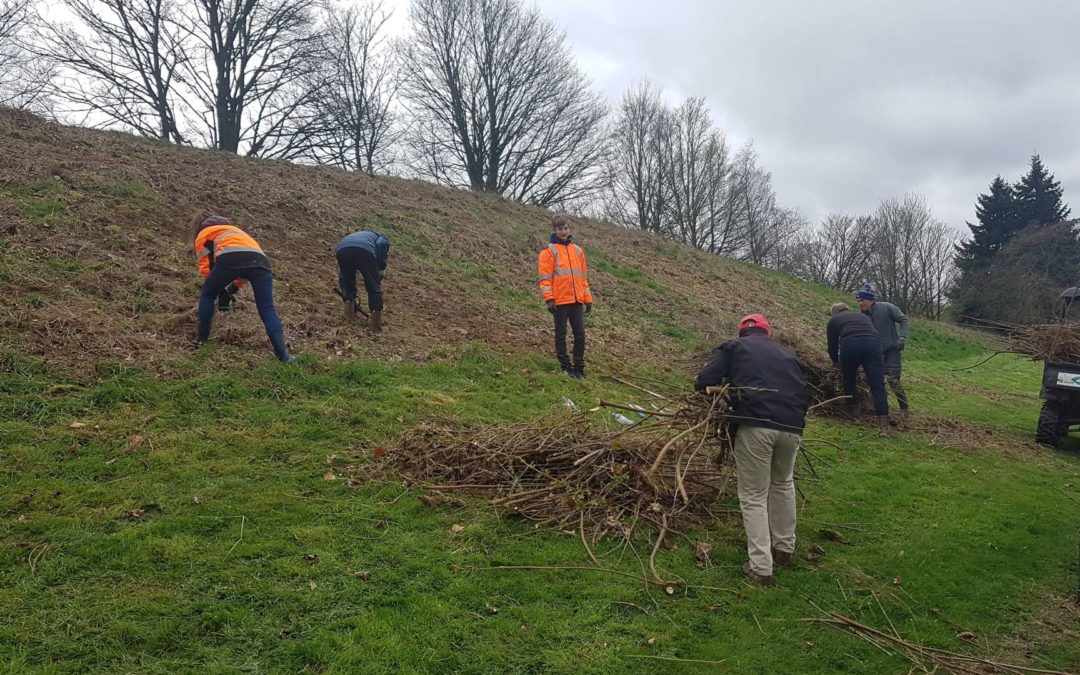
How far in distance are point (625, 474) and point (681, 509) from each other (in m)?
0.52

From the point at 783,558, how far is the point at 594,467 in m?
1.58

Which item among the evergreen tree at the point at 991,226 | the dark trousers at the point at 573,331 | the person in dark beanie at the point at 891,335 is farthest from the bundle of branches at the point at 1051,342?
the evergreen tree at the point at 991,226

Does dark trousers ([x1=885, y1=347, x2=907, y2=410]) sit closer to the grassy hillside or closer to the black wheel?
the grassy hillside

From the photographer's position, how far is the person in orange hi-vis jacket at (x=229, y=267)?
23.4ft

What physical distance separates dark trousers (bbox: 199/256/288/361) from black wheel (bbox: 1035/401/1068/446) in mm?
10395

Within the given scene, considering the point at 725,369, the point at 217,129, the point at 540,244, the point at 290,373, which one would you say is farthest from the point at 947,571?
the point at 217,129

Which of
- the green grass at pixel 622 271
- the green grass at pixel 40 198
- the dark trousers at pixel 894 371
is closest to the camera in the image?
the green grass at pixel 40 198

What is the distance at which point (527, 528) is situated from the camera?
489 centimetres

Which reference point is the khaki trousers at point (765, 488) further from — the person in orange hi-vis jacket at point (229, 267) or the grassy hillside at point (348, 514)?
the person in orange hi-vis jacket at point (229, 267)

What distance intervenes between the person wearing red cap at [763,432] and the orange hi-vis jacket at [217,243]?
5.31 m

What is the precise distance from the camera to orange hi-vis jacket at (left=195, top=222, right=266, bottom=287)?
7109mm

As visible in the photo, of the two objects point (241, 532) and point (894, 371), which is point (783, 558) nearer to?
point (241, 532)

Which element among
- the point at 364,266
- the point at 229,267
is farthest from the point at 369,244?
the point at 229,267

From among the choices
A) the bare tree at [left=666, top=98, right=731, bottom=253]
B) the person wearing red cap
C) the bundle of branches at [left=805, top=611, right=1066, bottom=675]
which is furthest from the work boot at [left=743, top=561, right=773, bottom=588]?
the bare tree at [left=666, top=98, right=731, bottom=253]
